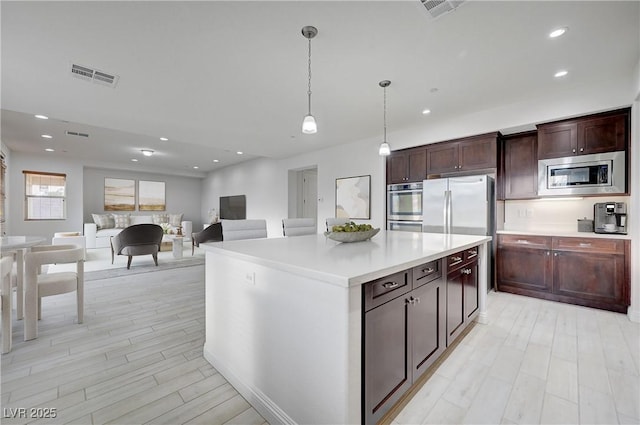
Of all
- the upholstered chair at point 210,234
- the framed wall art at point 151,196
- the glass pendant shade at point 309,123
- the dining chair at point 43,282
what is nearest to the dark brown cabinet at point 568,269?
the glass pendant shade at point 309,123

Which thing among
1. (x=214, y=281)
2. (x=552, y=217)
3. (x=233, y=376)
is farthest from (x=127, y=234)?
(x=552, y=217)

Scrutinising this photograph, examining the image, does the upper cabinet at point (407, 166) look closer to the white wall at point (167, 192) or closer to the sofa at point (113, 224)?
the sofa at point (113, 224)

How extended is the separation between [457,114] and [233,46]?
10.7 ft

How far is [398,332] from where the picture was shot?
1.43 meters

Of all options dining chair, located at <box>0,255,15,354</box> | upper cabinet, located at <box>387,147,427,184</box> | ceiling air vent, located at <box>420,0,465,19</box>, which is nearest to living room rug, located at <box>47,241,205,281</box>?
dining chair, located at <box>0,255,15,354</box>

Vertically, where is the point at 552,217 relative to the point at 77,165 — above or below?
below

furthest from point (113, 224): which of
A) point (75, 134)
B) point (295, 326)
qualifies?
point (295, 326)

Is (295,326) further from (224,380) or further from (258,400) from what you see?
(224,380)

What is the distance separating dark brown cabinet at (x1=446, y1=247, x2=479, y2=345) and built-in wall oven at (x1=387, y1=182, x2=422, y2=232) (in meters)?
1.97

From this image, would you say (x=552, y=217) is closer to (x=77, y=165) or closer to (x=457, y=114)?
(x=457, y=114)

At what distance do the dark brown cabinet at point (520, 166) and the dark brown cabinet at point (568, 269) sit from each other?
26.6 inches

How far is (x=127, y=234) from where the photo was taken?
506 centimetres

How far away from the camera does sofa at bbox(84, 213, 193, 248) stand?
25.3ft

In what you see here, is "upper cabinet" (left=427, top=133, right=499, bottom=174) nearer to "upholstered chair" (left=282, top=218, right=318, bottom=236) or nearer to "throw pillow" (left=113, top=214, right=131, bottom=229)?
Answer: "upholstered chair" (left=282, top=218, right=318, bottom=236)
